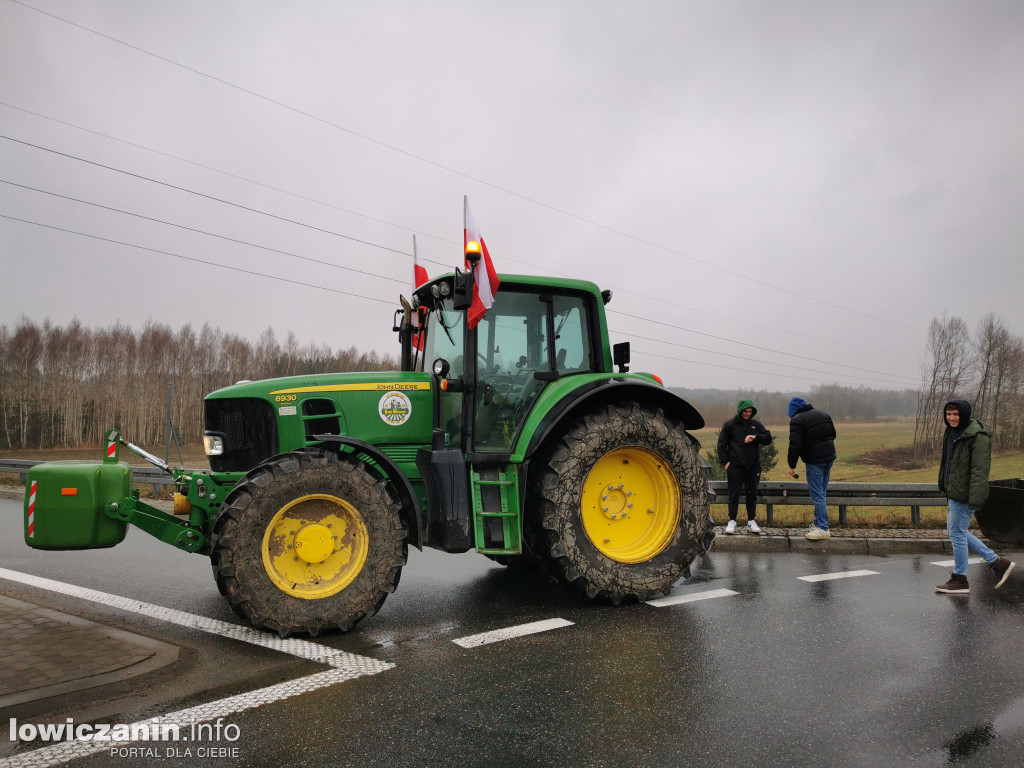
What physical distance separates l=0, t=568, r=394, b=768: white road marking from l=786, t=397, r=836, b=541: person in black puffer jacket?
6.18m

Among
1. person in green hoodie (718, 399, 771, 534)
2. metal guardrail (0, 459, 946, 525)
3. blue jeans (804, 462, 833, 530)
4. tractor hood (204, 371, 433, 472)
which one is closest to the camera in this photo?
tractor hood (204, 371, 433, 472)

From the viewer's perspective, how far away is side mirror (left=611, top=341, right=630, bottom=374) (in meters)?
6.27

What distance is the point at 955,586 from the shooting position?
5922mm

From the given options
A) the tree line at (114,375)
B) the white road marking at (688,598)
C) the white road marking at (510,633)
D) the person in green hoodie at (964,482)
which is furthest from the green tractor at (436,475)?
the tree line at (114,375)

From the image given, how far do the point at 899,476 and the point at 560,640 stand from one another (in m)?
26.5

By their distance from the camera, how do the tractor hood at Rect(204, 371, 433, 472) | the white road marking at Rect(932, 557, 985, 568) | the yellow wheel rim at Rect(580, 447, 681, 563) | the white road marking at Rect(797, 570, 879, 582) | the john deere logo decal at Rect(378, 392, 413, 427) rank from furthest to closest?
the white road marking at Rect(932, 557, 985, 568) < the white road marking at Rect(797, 570, 879, 582) < the yellow wheel rim at Rect(580, 447, 681, 563) < the john deere logo decal at Rect(378, 392, 413, 427) < the tractor hood at Rect(204, 371, 433, 472)

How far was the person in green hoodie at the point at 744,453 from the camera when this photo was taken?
29.1 feet

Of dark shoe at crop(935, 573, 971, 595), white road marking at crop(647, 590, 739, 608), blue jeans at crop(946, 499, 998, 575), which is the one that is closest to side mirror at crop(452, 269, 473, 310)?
white road marking at crop(647, 590, 739, 608)

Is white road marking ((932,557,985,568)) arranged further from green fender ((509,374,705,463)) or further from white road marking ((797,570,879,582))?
green fender ((509,374,705,463))

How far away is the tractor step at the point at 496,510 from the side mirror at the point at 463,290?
128 cm

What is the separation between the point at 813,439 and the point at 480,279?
17.8 feet

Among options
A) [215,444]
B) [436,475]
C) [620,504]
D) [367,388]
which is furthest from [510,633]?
[215,444]

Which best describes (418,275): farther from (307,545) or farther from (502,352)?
(307,545)

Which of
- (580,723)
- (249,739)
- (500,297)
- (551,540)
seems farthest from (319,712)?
(500,297)
